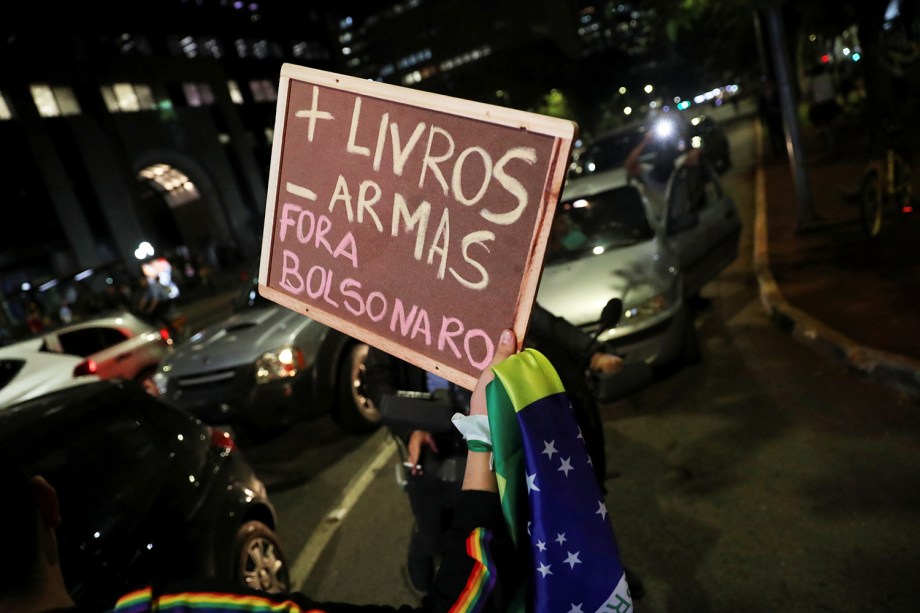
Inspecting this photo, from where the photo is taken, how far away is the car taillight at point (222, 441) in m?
4.14

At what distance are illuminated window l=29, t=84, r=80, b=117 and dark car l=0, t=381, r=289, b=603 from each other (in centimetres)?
3794

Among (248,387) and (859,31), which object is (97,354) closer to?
(248,387)

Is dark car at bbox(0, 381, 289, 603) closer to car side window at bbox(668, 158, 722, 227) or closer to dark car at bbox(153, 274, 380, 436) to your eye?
dark car at bbox(153, 274, 380, 436)

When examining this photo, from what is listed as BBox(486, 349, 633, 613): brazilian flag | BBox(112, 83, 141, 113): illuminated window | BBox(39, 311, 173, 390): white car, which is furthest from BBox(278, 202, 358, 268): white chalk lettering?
BBox(112, 83, 141, 113): illuminated window

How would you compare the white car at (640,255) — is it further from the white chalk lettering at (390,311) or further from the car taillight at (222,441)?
the white chalk lettering at (390,311)

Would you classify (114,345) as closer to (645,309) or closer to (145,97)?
(645,309)

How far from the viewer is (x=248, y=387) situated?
6.29 meters

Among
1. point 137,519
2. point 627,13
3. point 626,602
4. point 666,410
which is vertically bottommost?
point 666,410

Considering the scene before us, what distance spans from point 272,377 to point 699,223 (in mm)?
4731

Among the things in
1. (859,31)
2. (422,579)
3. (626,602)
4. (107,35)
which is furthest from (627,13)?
(107,35)

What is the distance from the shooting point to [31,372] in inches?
308

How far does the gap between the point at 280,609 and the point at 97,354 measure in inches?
327

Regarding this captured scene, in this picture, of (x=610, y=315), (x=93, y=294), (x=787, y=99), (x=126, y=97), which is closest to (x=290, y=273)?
(x=610, y=315)

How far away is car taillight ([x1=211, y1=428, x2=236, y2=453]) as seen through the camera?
13.6ft
